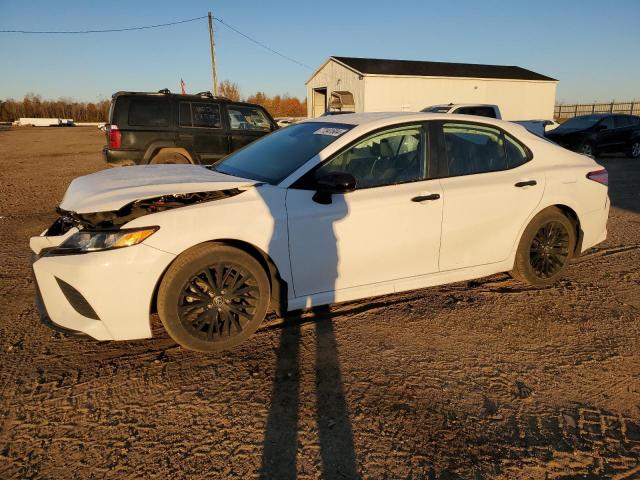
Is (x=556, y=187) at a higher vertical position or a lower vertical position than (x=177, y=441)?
higher

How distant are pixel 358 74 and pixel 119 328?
27.4 m

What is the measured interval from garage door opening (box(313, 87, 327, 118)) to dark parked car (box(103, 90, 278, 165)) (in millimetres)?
25341

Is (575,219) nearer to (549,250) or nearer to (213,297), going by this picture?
(549,250)

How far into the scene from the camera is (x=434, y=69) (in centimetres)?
3197

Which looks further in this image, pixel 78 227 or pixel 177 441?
pixel 78 227

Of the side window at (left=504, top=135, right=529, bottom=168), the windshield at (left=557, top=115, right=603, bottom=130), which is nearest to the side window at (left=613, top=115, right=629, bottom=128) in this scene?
the windshield at (left=557, top=115, right=603, bottom=130)

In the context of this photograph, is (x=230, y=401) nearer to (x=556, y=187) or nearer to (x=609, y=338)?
(x=609, y=338)

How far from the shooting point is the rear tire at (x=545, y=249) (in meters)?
4.29

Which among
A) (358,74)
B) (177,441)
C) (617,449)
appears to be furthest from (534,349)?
(358,74)

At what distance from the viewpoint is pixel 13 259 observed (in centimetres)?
528

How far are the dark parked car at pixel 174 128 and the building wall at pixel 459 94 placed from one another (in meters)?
20.1

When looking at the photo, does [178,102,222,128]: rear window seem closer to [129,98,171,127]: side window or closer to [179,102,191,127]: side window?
[179,102,191,127]: side window

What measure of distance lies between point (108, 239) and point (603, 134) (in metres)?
18.1

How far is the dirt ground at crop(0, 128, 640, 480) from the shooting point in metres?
2.26
